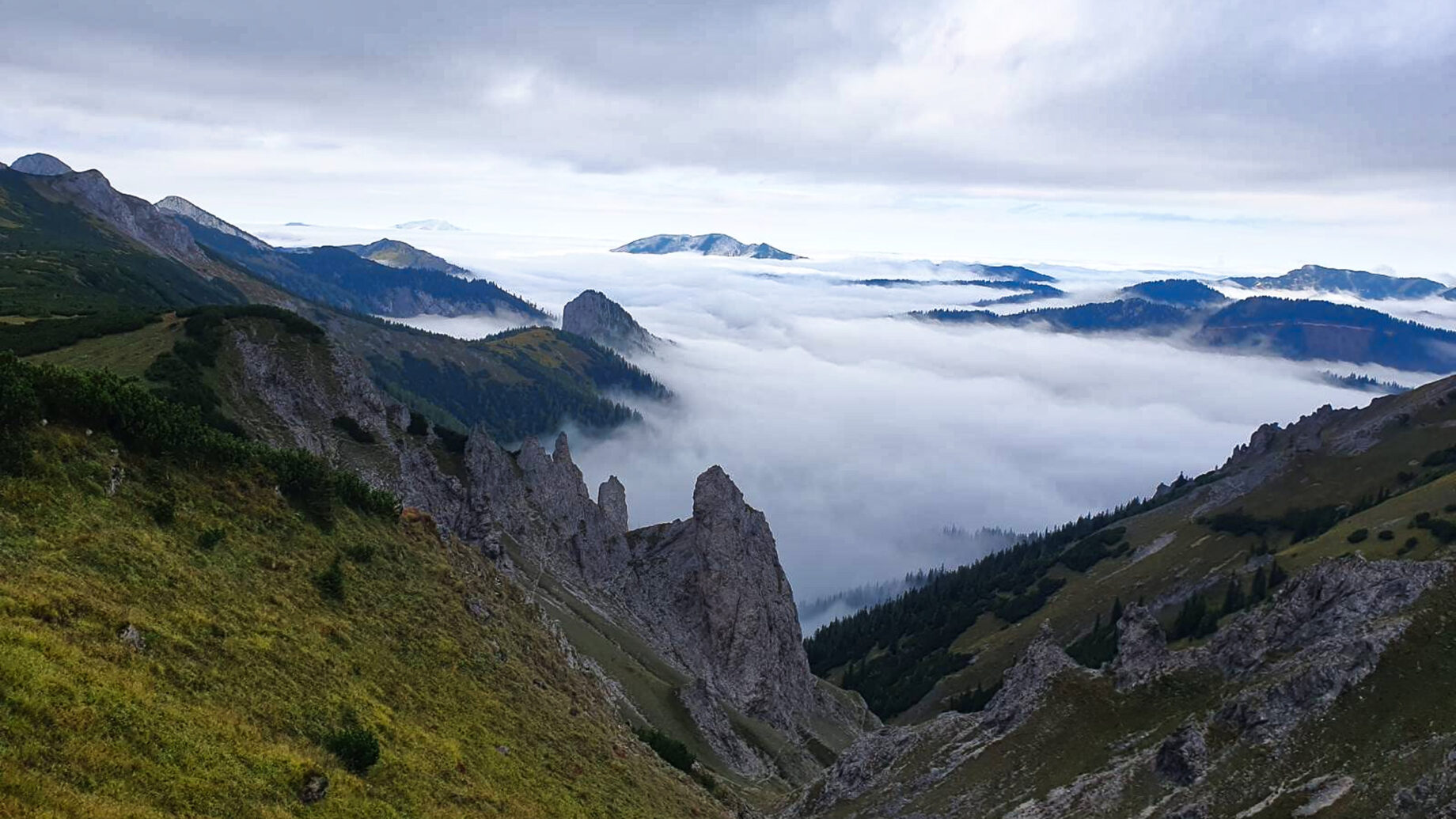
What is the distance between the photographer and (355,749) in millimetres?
31812

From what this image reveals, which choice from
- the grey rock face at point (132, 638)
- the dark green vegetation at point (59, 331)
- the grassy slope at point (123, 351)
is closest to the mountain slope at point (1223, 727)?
the grey rock face at point (132, 638)

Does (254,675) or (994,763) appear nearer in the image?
(254,675)

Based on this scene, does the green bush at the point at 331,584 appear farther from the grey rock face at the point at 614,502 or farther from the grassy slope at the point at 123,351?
the grey rock face at the point at 614,502

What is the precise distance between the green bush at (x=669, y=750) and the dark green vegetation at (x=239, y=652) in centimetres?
1079

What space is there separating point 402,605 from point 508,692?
844 cm

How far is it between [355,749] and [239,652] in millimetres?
6865

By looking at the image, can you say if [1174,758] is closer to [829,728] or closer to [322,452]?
[322,452]

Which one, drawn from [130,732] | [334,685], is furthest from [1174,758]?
[130,732]

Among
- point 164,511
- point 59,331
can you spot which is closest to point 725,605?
point 59,331

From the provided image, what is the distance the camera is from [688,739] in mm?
92875

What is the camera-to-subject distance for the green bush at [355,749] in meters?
31.6

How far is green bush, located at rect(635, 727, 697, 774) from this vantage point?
72750 mm

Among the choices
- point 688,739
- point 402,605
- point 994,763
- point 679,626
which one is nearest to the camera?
point 402,605

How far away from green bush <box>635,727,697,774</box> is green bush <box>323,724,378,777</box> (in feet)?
140
